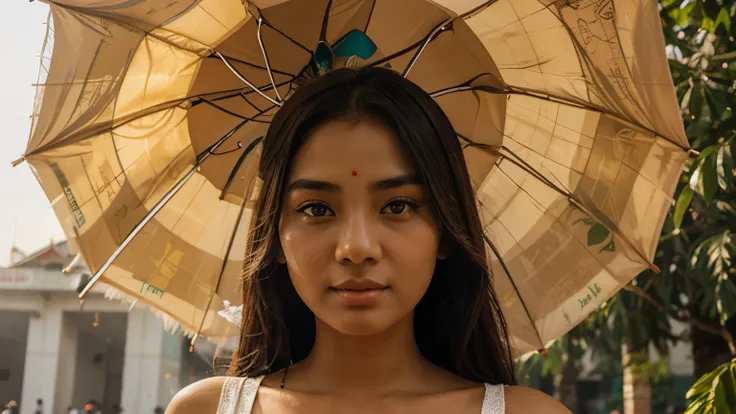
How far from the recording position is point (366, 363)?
7.15 ft

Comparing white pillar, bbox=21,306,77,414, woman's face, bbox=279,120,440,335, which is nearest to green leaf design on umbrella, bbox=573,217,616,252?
woman's face, bbox=279,120,440,335

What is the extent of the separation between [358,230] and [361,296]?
0.15 m

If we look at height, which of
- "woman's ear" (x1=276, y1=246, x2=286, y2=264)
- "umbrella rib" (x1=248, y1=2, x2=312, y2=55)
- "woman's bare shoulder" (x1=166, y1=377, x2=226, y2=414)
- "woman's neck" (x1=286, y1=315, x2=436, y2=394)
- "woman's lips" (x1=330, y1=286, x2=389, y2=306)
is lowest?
"woman's bare shoulder" (x1=166, y1=377, x2=226, y2=414)

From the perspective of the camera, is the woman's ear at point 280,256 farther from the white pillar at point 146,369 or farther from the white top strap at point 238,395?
the white pillar at point 146,369

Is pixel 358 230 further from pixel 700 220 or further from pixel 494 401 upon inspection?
pixel 700 220

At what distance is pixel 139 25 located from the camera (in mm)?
2131

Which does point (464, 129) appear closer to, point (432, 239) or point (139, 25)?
point (432, 239)

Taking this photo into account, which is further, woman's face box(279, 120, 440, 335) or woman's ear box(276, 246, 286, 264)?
woman's ear box(276, 246, 286, 264)

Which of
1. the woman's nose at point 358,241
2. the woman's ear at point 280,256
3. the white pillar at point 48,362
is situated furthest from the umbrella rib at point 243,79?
the white pillar at point 48,362

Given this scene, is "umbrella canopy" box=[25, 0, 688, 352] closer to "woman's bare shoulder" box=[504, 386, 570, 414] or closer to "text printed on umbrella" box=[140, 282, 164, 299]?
"text printed on umbrella" box=[140, 282, 164, 299]

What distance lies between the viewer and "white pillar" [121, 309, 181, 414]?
23.6m

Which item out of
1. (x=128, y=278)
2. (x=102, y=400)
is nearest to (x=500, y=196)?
(x=128, y=278)

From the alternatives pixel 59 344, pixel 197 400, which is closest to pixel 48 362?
pixel 59 344

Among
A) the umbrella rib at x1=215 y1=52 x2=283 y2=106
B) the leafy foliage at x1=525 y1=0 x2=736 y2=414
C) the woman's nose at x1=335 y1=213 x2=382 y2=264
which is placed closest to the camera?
the woman's nose at x1=335 y1=213 x2=382 y2=264
